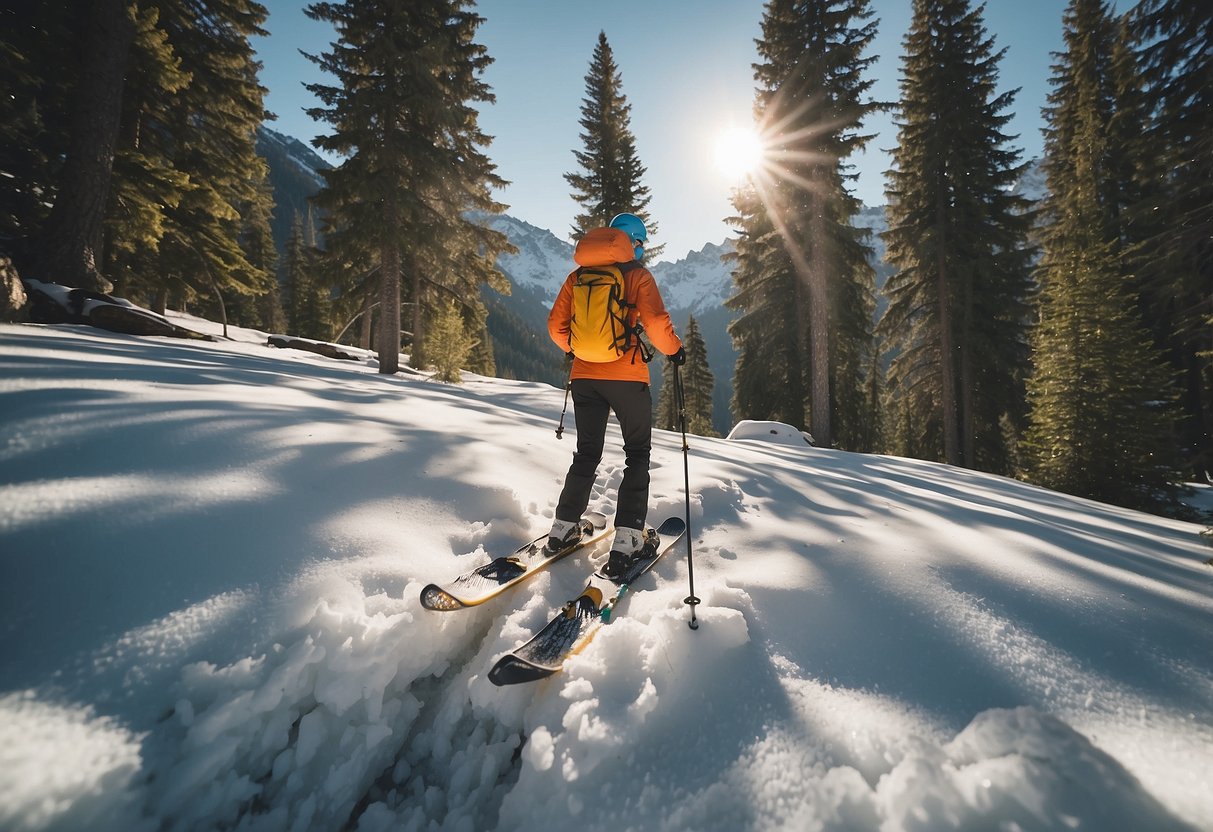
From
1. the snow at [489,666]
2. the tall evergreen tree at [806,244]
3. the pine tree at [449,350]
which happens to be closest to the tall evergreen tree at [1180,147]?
the tall evergreen tree at [806,244]

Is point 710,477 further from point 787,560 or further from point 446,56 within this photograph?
A: point 446,56

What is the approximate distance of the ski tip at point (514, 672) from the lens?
1.78m

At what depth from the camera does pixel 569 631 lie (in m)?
2.20

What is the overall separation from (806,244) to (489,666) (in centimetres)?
1822

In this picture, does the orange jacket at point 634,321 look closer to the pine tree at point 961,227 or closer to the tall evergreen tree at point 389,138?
the tall evergreen tree at point 389,138

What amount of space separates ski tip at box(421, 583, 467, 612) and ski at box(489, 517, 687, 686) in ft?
1.24

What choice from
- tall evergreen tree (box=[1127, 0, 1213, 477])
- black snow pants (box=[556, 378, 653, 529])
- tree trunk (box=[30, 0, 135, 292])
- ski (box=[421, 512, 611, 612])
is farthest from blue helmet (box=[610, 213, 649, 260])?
tall evergreen tree (box=[1127, 0, 1213, 477])

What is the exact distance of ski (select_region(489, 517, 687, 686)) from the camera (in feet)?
5.97

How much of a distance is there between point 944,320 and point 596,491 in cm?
1695

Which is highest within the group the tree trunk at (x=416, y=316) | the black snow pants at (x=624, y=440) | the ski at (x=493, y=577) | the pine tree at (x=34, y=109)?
the pine tree at (x=34, y=109)

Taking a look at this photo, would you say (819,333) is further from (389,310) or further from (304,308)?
(304,308)

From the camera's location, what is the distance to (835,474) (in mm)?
5902

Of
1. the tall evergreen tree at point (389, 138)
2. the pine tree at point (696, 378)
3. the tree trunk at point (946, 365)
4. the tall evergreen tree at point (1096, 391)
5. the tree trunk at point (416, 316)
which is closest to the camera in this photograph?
the tall evergreen tree at point (1096, 391)

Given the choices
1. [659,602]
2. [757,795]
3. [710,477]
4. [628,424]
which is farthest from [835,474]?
[757,795]
